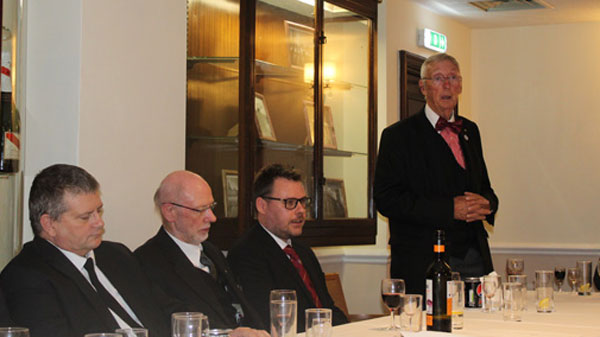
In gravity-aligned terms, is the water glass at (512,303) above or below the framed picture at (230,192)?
below

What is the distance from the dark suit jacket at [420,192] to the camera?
12.0 ft

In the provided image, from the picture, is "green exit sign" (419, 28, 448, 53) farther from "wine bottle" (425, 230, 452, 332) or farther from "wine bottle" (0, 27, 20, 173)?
"wine bottle" (0, 27, 20, 173)

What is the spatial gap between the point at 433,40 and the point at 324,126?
2.12 m

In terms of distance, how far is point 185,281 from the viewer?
2.92m

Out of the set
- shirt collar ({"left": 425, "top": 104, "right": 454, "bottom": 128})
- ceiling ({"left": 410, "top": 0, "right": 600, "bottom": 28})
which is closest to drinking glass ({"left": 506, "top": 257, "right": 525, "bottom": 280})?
shirt collar ({"left": 425, "top": 104, "right": 454, "bottom": 128})

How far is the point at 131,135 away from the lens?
3088 millimetres

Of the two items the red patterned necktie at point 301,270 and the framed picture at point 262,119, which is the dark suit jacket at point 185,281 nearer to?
the red patterned necktie at point 301,270

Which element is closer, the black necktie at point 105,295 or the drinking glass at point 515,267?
the black necktie at point 105,295

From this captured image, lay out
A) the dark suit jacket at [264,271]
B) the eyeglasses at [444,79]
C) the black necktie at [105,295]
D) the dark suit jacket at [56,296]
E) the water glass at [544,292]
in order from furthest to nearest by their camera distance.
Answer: the eyeglasses at [444,79] < the dark suit jacket at [264,271] < the water glass at [544,292] < the black necktie at [105,295] < the dark suit jacket at [56,296]

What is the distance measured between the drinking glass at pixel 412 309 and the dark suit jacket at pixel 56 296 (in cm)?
83

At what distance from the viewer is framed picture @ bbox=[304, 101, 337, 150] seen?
14.4ft

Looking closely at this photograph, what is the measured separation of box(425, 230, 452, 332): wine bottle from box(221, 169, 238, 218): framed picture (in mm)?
1584

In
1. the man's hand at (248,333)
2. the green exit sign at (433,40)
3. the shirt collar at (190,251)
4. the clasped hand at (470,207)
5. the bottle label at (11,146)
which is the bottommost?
the man's hand at (248,333)

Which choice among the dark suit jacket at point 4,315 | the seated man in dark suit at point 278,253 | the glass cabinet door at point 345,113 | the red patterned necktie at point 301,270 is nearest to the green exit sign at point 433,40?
the glass cabinet door at point 345,113
